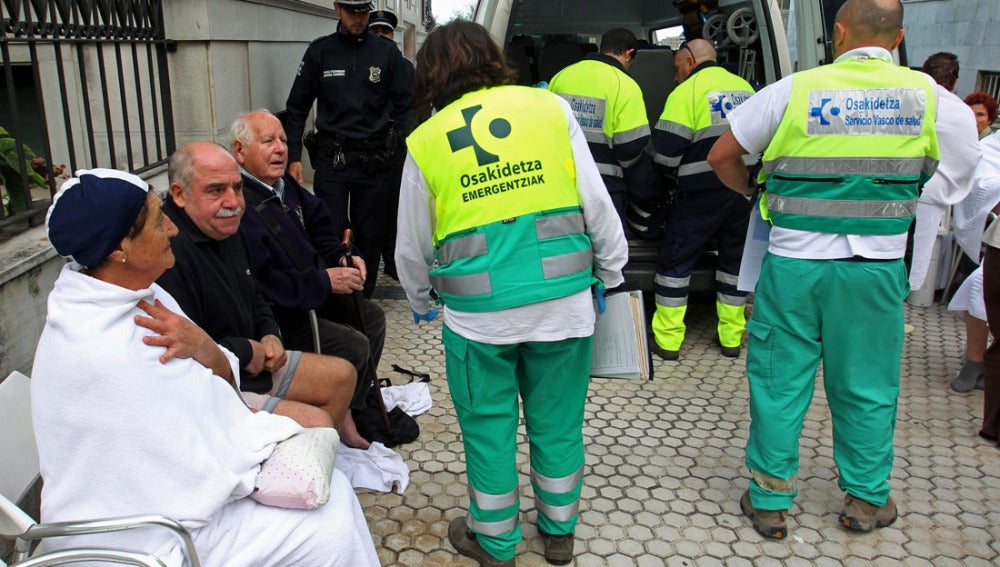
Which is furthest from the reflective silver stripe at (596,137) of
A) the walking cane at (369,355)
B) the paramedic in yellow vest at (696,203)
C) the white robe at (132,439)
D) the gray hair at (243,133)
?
the white robe at (132,439)

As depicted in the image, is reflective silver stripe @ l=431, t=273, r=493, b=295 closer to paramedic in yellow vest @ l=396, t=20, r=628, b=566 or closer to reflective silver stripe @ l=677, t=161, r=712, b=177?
paramedic in yellow vest @ l=396, t=20, r=628, b=566

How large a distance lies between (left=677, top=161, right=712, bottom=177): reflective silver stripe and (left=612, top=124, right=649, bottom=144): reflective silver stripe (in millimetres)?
312

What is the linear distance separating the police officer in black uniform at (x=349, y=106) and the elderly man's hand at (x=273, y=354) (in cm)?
215

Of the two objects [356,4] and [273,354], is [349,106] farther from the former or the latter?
[273,354]

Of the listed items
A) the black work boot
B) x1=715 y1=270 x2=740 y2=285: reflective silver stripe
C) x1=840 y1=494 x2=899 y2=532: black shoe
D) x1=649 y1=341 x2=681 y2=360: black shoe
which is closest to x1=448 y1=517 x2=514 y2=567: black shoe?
the black work boot

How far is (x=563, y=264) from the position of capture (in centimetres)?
240

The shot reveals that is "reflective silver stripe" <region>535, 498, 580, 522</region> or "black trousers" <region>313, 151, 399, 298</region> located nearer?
"reflective silver stripe" <region>535, 498, 580, 522</region>

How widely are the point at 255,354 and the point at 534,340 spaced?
3.28 feet

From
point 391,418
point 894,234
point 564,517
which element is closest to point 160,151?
point 391,418

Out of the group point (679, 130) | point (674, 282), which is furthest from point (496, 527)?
point (679, 130)

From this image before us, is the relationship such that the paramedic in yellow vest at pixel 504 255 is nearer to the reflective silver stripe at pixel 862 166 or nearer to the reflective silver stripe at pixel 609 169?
the reflective silver stripe at pixel 862 166

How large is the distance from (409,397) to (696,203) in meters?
1.93

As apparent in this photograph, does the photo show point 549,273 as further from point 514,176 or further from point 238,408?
point 238,408

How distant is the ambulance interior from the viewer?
4684 mm
